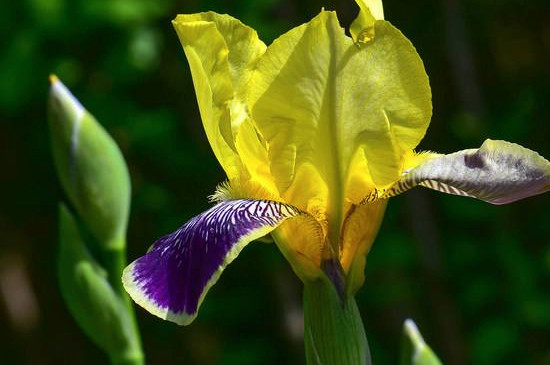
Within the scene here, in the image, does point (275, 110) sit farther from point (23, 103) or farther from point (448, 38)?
point (448, 38)

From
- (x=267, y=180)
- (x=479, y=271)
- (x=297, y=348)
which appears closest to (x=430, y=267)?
(x=479, y=271)

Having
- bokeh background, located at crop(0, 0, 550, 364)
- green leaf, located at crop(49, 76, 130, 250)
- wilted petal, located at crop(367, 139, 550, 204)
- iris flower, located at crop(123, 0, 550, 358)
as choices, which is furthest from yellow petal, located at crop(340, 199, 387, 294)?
bokeh background, located at crop(0, 0, 550, 364)

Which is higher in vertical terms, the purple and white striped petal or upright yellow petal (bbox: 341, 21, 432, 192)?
upright yellow petal (bbox: 341, 21, 432, 192)

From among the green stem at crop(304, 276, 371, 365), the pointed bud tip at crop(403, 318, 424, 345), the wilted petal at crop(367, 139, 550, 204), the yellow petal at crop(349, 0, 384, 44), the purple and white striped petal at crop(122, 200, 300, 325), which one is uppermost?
the yellow petal at crop(349, 0, 384, 44)

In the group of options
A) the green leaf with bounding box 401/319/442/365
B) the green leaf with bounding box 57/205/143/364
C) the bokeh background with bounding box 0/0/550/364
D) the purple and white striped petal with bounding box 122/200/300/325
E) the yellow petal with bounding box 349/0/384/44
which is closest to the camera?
the purple and white striped petal with bounding box 122/200/300/325

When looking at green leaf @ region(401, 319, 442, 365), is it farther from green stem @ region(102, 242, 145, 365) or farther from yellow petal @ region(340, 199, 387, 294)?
green stem @ region(102, 242, 145, 365)

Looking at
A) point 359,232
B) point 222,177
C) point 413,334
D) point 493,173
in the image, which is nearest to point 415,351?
point 413,334

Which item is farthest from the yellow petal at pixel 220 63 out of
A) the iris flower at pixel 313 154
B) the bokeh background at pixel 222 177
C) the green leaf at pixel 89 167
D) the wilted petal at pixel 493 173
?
the bokeh background at pixel 222 177
